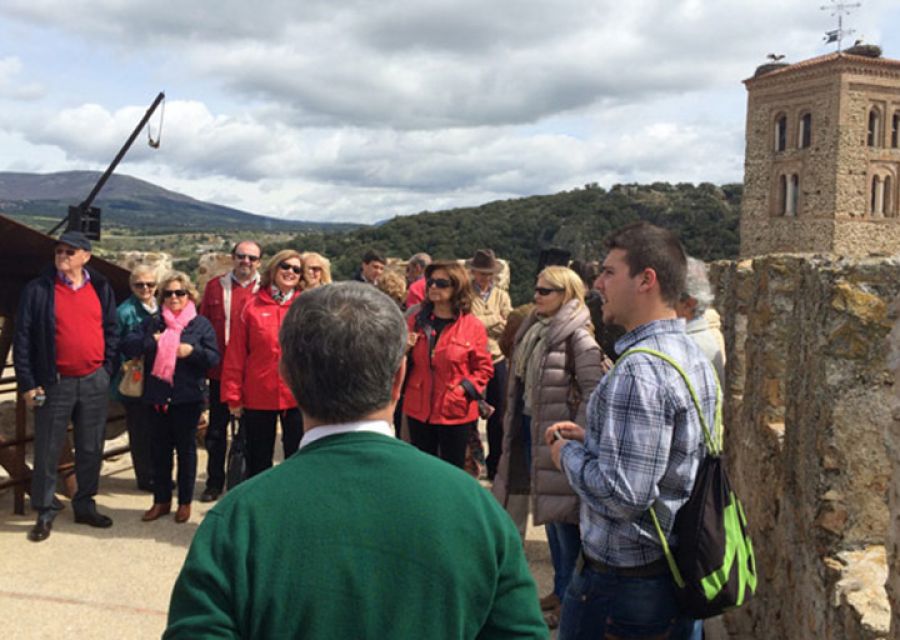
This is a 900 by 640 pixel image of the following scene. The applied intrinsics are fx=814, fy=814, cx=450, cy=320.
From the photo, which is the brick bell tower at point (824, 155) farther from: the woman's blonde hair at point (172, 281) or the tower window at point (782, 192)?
the woman's blonde hair at point (172, 281)

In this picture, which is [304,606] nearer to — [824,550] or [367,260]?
[824,550]

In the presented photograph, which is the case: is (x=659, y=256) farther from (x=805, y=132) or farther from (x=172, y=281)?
(x=805, y=132)

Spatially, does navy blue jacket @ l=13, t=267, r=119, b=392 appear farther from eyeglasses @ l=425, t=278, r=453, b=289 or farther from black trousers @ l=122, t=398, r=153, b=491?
eyeglasses @ l=425, t=278, r=453, b=289

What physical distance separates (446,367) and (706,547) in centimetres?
301

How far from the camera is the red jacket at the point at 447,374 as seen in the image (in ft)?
16.8

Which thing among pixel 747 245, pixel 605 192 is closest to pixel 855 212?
pixel 747 245

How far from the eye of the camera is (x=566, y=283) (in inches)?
165

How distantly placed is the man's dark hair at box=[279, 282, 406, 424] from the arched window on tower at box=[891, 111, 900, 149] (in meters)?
56.0

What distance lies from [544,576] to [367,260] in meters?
3.68

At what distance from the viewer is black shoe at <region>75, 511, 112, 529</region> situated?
5.60m

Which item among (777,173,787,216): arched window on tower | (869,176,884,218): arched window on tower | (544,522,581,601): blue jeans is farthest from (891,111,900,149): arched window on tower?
(544,522,581,601): blue jeans

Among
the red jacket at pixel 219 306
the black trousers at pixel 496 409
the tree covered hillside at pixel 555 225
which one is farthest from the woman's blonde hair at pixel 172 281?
the tree covered hillside at pixel 555 225

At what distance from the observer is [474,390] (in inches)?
202

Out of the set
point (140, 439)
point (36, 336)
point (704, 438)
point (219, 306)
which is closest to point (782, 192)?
point (219, 306)
